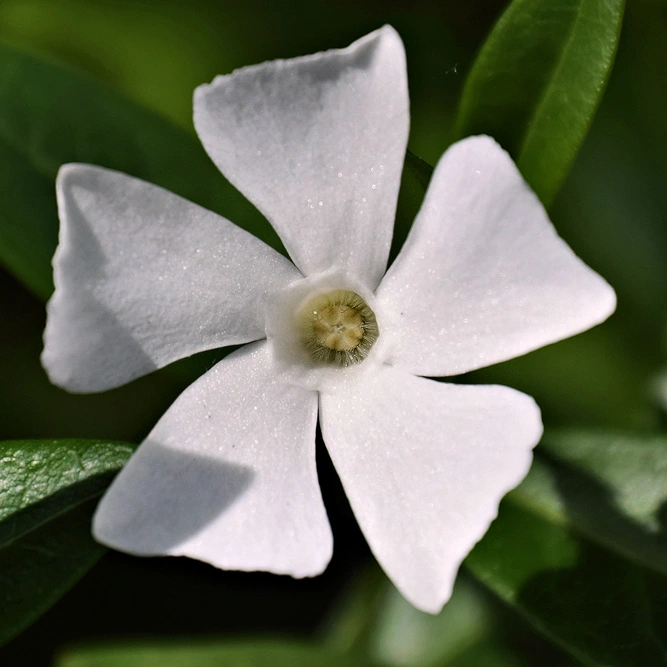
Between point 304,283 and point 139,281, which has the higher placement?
point 139,281

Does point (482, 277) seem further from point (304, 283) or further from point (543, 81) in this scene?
point (543, 81)

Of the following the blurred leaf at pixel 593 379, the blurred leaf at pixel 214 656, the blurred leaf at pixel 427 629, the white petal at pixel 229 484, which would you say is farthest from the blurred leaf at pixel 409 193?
the blurred leaf at pixel 427 629

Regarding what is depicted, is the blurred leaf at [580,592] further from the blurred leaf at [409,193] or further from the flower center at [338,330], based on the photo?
the blurred leaf at [409,193]

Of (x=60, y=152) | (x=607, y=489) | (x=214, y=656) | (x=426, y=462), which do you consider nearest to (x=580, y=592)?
(x=607, y=489)

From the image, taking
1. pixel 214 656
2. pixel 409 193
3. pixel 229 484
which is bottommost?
pixel 214 656

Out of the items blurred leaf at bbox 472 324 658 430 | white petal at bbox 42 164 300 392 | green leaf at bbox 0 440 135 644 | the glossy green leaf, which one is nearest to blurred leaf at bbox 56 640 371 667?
green leaf at bbox 0 440 135 644

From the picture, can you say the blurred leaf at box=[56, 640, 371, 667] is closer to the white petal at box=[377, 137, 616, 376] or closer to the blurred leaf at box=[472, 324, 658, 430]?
the white petal at box=[377, 137, 616, 376]

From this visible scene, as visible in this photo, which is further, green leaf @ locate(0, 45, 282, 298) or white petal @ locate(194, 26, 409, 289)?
green leaf @ locate(0, 45, 282, 298)
